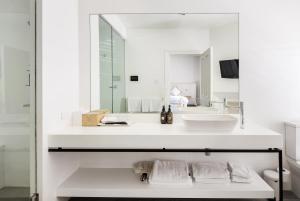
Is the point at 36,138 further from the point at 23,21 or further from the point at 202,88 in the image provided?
the point at 202,88

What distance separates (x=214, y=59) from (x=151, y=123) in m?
0.97

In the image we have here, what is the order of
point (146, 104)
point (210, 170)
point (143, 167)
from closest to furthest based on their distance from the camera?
point (210, 170) → point (143, 167) → point (146, 104)

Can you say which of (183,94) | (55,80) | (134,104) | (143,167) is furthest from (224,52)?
(55,80)

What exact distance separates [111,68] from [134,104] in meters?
0.48

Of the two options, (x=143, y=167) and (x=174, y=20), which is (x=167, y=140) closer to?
(x=143, y=167)

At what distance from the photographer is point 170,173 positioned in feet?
7.90

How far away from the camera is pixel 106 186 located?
231 cm

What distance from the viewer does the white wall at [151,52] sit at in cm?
284

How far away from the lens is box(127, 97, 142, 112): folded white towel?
2867mm

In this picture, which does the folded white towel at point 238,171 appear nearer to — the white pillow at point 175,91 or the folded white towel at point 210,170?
the folded white towel at point 210,170

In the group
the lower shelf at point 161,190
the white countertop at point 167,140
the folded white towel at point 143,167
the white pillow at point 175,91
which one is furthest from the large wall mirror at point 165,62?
the lower shelf at point 161,190

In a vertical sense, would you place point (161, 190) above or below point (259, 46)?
below

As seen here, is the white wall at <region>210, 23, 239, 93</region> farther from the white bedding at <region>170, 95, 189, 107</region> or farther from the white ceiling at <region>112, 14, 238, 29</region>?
the white bedding at <region>170, 95, 189, 107</region>

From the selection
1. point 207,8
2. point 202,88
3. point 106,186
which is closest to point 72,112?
point 106,186
